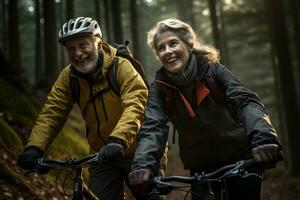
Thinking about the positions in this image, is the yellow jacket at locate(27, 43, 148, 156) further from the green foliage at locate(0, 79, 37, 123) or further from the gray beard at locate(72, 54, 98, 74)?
the green foliage at locate(0, 79, 37, 123)

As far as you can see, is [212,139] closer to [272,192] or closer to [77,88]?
[77,88]

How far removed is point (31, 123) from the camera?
11.0 m

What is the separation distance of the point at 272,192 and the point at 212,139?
10307mm

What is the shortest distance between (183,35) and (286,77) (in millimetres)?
10868

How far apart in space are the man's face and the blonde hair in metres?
0.82

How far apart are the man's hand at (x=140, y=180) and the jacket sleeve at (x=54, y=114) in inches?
64.3

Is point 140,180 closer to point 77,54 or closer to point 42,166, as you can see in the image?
point 42,166

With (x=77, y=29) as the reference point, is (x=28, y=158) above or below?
below

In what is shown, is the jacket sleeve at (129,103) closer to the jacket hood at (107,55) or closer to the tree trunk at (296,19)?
the jacket hood at (107,55)

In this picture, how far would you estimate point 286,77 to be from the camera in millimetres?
14523

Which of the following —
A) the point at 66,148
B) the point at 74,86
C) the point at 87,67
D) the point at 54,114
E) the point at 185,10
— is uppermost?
the point at 185,10

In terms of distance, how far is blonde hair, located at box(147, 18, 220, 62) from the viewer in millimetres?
4395

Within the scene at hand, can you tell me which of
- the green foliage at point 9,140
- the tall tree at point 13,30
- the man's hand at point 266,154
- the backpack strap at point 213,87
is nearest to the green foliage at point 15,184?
the green foliage at point 9,140

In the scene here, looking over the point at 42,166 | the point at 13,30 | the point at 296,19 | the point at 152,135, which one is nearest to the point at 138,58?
the point at 13,30
